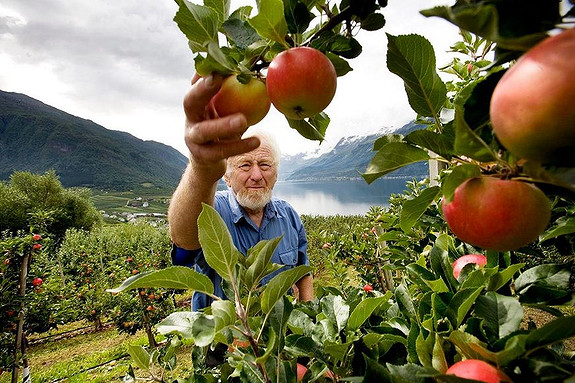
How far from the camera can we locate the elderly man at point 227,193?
0.69m

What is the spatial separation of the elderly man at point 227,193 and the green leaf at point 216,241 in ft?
0.56

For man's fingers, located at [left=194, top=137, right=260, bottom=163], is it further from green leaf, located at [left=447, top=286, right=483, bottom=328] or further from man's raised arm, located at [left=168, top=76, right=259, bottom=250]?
green leaf, located at [left=447, top=286, right=483, bottom=328]

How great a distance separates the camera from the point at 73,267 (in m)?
13.5

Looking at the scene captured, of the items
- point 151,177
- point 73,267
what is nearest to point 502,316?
point 73,267

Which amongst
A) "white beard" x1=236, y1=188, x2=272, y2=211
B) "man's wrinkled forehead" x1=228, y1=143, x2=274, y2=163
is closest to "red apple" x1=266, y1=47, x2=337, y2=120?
"white beard" x1=236, y1=188, x2=272, y2=211

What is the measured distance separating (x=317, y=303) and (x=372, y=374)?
0.61m

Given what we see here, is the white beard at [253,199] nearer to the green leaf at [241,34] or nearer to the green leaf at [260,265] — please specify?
the green leaf at [260,265]

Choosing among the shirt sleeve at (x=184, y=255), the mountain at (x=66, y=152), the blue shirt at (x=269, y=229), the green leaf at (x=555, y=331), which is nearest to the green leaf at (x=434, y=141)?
the green leaf at (x=555, y=331)

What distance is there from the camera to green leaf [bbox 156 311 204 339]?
632 mm

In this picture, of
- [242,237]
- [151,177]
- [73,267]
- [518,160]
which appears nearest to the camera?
[518,160]

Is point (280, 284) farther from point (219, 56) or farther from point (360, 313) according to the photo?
point (219, 56)

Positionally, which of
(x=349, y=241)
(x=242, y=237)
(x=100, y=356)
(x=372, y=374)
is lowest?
(x=100, y=356)

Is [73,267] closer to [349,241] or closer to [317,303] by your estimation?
[349,241]

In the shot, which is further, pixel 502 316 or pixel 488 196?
pixel 502 316
